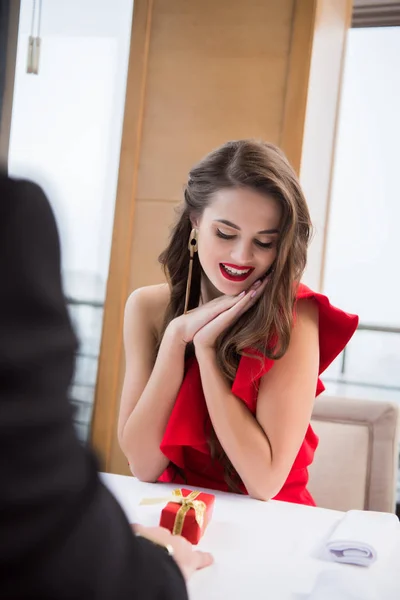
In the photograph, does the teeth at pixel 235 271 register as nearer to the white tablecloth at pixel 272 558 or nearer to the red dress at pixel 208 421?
the red dress at pixel 208 421

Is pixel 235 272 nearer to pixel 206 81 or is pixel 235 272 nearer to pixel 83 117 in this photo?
pixel 206 81

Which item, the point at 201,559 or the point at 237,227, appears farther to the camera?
the point at 237,227

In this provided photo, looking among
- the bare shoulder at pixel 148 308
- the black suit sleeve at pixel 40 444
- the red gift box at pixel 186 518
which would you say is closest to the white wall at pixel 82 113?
the bare shoulder at pixel 148 308

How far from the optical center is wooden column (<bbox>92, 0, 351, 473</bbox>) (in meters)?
2.91

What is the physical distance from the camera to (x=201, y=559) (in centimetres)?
97

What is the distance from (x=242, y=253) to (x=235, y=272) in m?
0.08

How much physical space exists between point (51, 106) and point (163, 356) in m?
2.07

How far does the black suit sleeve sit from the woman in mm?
1095

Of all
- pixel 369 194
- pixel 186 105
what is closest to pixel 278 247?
pixel 186 105

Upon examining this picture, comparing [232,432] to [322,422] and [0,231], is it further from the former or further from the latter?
[0,231]

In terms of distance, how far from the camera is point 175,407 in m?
1.63

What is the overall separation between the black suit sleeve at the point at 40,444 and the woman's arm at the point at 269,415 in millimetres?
1070

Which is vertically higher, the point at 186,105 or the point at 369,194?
the point at 186,105

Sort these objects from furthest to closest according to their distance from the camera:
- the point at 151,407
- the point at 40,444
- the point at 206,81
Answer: the point at 206,81 → the point at 151,407 → the point at 40,444
